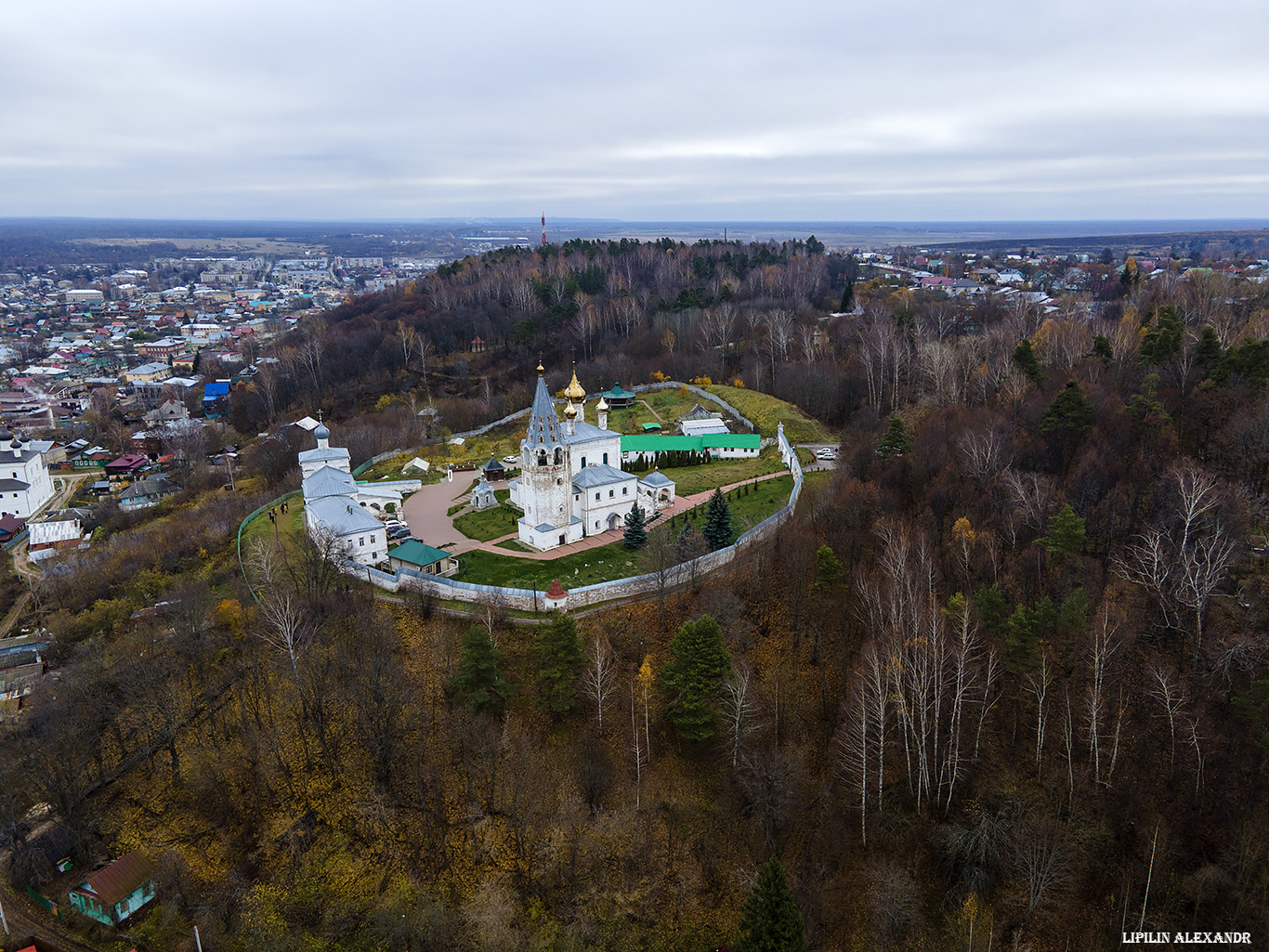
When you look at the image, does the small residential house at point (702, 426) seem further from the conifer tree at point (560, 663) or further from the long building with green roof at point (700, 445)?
the conifer tree at point (560, 663)

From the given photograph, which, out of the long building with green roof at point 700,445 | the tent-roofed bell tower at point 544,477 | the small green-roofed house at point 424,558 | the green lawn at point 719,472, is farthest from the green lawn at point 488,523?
the long building with green roof at point 700,445

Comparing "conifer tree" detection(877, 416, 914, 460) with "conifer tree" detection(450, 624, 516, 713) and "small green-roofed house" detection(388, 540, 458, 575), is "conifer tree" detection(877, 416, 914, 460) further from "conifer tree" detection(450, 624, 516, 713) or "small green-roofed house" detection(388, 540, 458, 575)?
"small green-roofed house" detection(388, 540, 458, 575)

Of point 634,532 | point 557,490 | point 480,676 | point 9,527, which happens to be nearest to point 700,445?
point 634,532

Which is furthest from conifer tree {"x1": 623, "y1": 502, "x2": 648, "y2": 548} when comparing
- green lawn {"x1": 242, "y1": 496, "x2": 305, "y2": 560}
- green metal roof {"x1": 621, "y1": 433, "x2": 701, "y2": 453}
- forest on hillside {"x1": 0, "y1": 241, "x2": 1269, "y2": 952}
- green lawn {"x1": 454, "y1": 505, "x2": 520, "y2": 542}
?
green lawn {"x1": 242, "y1": 496, "x2": 305, "y2": 560}

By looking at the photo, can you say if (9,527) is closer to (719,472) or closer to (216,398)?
(216,398)

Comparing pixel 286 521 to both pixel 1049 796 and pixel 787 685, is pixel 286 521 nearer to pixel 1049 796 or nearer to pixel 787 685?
pixel 787 685

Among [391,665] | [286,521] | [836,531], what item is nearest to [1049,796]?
[836,531]
